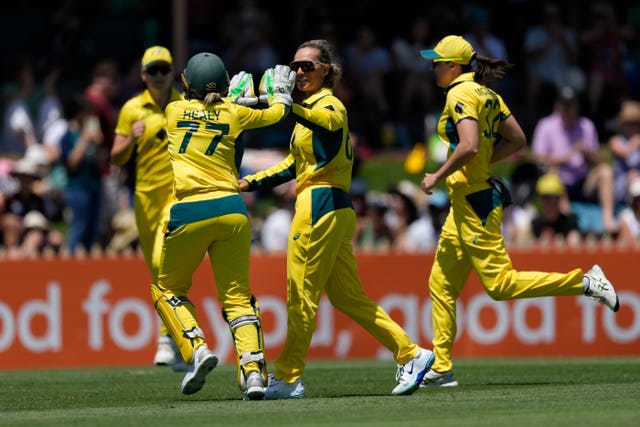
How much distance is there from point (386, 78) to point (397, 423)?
14.4 meters

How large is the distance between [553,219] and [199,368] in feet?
25.5

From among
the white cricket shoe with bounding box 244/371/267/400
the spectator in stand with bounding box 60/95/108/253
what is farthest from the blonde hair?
the spectator in stand with bounding box 60/95/108/253

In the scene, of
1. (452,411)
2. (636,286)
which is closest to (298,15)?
(636,286)

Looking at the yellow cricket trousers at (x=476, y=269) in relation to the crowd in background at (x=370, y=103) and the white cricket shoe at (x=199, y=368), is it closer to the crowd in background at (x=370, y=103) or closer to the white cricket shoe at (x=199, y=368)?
the white cricket shoe at (x=199, y=368)

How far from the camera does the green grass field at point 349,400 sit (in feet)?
31.6

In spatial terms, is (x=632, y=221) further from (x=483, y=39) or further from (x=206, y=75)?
(x=206, y=75)

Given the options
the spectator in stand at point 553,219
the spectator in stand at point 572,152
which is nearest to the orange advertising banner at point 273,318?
the spectator in stand at point 553,219

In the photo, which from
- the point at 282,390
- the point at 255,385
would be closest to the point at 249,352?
the point at 255,385

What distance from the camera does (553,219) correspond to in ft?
57.6

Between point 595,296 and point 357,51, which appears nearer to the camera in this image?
point 595,296

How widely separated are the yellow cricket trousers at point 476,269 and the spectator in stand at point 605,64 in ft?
36.6

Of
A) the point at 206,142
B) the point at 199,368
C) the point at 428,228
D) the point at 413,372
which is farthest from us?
the point at 428,228

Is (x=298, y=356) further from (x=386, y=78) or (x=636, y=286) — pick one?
(x=386, y=78)

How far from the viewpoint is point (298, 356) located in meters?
11.1
